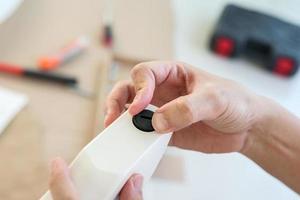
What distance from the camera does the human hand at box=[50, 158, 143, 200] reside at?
0.46m

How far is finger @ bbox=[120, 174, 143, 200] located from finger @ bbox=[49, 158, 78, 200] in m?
0.05

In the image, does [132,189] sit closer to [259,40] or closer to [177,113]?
[177,113]

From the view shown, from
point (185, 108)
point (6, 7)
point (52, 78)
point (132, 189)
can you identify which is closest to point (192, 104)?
point (185, 108)

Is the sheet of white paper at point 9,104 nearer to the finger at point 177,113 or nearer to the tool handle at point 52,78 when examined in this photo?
the tool handle at point 52,78

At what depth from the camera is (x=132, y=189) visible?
0.48 m

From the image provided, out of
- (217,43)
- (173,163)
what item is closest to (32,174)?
(173,163)

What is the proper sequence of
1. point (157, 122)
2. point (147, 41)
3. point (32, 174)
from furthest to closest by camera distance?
point (147, 41) → point (32, 174) → point (157, 122)

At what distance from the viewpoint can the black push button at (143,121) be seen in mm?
507

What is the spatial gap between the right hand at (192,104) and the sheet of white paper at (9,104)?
155 millimetres

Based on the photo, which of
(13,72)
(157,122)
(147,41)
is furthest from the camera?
(147,41)

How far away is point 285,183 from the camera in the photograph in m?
0.67

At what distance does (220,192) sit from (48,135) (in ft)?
0.84

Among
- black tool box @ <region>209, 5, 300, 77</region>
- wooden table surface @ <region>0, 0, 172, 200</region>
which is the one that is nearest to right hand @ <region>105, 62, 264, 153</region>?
wooden table surface @ <region>0, 0, 172, 200</region>

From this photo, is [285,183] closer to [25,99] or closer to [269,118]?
[269,118]
